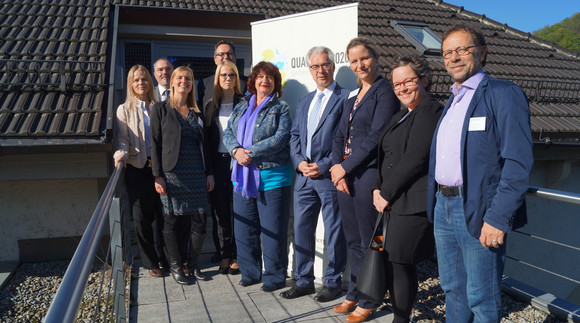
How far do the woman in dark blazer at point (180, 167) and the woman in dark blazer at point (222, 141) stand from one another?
125 millimetres

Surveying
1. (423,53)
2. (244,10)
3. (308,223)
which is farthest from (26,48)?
(423,53)

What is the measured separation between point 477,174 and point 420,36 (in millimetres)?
6993

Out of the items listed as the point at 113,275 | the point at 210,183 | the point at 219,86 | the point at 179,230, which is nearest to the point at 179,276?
the point at 179,230

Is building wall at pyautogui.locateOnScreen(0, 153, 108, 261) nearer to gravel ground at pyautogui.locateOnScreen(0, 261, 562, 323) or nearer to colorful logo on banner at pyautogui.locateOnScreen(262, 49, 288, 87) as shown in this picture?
gravel ground at pyautogui.locateOnScreen(0, 261, 562, 323)

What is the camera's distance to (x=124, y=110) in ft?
12.5

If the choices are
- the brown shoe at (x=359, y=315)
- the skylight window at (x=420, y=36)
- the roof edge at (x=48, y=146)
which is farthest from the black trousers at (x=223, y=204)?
the skylight window at (x=420, y=36)

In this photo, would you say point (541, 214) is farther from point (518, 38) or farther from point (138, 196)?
point (138, 196)

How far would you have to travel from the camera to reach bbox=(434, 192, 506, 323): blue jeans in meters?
2.13

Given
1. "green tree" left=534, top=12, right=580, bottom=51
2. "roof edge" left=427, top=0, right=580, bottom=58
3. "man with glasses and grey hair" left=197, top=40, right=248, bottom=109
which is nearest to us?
"man with glasses and grey hair" left=197, top=40, right=248, bottom=109

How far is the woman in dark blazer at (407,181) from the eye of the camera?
2.57m

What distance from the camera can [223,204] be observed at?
4.02 meters

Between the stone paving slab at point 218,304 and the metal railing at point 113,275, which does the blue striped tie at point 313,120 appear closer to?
the stone paving slab at point 218,304

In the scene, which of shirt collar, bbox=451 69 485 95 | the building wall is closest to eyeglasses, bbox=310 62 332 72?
shirt collar, bbox=451 69 485 95

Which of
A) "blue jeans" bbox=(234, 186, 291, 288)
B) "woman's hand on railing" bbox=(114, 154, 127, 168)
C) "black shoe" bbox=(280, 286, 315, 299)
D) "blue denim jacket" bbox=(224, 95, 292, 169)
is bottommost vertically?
"black shoe" bbox=(280, 286, 315, 299)
